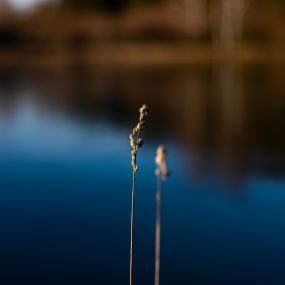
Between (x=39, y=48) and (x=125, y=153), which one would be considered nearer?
(x=125, y=153)

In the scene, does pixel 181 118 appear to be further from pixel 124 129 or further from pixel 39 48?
pixel 39 48

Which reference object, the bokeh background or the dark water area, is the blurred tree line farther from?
the dark water area

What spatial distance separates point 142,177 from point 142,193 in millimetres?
554

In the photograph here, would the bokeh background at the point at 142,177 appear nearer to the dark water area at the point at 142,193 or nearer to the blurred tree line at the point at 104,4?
the dark water area at the point at 142,193

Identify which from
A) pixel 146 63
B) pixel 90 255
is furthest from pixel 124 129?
pixel 146 63

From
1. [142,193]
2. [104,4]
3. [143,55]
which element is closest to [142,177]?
[142,193]

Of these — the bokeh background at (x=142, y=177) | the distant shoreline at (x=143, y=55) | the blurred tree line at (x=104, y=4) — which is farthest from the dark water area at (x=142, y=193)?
the blurred tree line at (x=104, y=4)

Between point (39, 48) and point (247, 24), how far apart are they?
34.8ft

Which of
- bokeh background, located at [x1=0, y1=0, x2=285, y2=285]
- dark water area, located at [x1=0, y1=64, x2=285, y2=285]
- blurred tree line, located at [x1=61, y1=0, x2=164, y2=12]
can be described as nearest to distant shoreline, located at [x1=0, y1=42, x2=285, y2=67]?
bokeh background, located at [x1=0, y1=0, x2=285, y2=285]

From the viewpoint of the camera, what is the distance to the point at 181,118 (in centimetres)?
991

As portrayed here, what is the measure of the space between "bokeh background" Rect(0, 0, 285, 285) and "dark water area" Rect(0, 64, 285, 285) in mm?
13

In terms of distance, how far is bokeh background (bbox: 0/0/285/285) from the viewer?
12.0 ft

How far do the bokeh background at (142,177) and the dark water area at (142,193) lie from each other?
0.01m

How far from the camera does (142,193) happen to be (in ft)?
17.5
